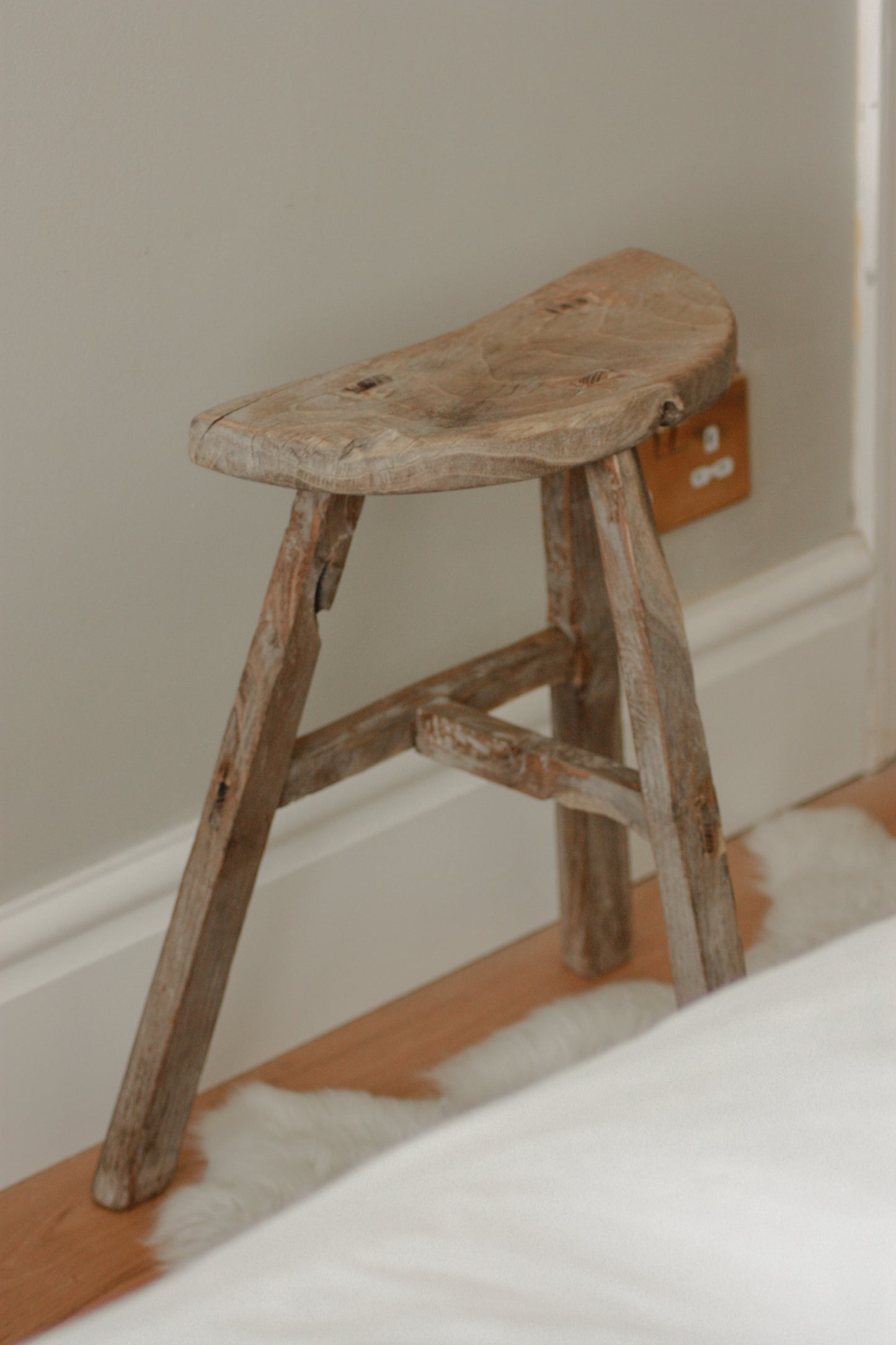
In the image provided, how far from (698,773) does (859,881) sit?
54cm

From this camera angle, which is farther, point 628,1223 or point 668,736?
point 668,736

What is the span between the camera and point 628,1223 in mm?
344

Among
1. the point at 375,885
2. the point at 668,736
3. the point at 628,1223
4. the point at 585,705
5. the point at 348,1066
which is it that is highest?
the point at 628,1223

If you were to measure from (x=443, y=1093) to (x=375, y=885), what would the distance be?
191mm

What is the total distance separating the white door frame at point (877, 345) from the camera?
1.30m

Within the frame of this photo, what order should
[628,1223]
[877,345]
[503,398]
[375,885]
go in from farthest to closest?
[877,345] < [375,885] < [503,398] < [628,1223]

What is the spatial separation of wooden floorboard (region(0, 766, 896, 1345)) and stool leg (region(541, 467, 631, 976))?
2.5 inches

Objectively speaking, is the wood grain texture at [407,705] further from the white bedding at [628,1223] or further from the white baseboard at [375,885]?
the white bedding at [628,1223]

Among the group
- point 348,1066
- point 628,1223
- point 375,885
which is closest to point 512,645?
point 375,885

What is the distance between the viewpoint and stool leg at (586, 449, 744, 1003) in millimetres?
807

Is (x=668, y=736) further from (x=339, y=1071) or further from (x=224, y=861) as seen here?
(x=339, y=1071)

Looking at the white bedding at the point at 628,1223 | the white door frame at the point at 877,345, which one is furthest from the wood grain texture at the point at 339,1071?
the white bedding at the point at 628,1223

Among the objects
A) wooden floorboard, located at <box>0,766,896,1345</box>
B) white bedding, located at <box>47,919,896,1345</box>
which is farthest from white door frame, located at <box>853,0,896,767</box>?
white bedding, located at <box>47,919,896,1345</box>

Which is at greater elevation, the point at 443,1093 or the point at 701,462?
the point at 701,462
